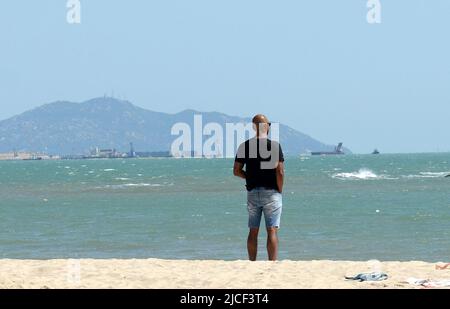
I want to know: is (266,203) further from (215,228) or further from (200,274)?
(215,228)

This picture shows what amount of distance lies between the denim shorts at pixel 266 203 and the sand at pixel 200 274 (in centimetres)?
63

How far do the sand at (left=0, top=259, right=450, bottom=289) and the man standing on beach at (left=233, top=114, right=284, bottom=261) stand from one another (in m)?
0.68

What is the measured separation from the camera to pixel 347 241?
25203mm

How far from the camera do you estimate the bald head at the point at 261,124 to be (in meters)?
11.1

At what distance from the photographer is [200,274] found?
1162 cm

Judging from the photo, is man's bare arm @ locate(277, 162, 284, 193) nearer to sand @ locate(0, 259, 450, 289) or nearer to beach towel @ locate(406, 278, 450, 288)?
sand @ locate(0, 259, 450, 289)

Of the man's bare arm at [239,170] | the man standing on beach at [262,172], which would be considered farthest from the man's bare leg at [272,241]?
the man's bare arm at [239,170]

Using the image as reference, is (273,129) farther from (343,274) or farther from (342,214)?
(342,214)

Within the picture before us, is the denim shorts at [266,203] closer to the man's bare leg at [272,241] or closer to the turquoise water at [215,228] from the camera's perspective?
the man's bare leg at [272,241]

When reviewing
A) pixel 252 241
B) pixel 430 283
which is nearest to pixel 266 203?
pixel 252 241

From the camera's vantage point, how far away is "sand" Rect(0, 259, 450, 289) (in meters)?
10.8

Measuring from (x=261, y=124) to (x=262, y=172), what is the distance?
62 centimetres
